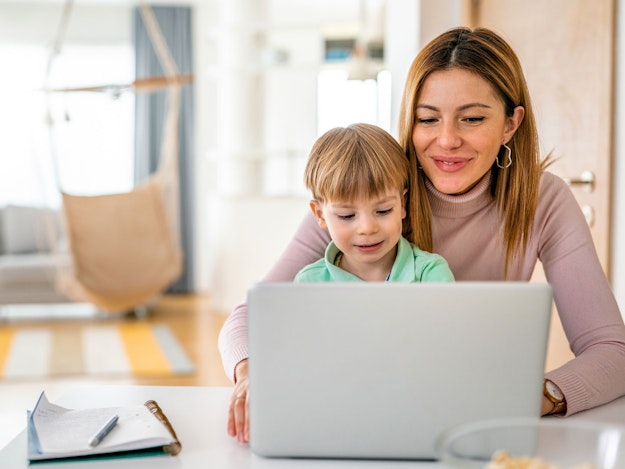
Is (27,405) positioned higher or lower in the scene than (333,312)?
lower

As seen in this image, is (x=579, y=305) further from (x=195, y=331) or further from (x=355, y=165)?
(x=195, y=331)

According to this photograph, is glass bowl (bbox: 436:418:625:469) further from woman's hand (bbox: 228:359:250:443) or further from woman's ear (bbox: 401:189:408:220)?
woman's ear (bbox: 401:189:408:220)

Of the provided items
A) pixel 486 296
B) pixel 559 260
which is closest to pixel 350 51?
pixel 559 260

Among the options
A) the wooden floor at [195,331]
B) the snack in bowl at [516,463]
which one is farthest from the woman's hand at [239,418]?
the wooden floor at [195,331]

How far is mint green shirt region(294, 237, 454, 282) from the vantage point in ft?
4.09

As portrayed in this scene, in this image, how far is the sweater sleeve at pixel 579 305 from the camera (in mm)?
1121

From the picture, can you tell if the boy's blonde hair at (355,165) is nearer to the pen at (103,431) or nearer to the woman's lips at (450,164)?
the woman's lips at (450,164)

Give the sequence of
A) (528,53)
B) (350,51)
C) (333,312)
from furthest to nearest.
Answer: (350,51) < (528,53) < (333,312)

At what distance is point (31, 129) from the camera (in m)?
6.78

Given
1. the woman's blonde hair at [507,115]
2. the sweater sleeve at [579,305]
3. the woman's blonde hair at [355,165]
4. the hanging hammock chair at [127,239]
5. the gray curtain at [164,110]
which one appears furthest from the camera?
the gray curtain at [164,110]

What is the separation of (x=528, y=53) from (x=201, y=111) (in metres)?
4.79

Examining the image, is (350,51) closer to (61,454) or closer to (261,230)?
(261,230)

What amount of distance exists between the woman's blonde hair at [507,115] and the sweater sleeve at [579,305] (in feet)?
0.11

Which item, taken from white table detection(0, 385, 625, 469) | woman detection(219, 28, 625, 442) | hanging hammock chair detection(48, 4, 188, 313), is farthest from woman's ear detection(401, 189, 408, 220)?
hanging hammock chair detection(48, 4, 188, 313)
